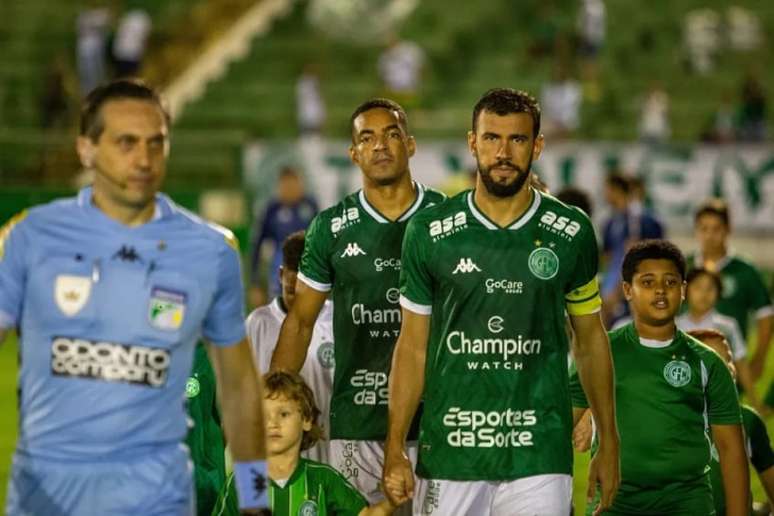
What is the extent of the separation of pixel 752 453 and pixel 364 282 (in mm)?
2113

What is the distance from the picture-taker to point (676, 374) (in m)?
7.84

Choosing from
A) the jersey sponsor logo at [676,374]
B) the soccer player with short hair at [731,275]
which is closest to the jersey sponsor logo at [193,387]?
the jersey sponsor logo at [676,374]

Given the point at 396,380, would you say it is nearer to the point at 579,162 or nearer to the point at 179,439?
the point at 179,439

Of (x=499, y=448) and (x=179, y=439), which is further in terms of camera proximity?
(x=499, y=448)

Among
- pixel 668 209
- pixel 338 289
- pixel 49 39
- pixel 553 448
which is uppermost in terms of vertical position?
pixel 49 39

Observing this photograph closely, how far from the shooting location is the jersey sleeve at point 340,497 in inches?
292

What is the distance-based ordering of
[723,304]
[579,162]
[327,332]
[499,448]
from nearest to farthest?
1. [499,448]
2. [327,332]
3. [723,304]
4. [579,162]

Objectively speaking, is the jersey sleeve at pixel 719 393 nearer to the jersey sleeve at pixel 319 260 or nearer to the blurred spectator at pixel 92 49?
the jersey sleeve at pixel 319 260

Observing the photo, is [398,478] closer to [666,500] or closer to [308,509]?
[308,509]

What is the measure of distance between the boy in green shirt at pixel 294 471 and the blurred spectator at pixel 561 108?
23.9 meters

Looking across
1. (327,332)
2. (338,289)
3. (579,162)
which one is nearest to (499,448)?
(338,289)

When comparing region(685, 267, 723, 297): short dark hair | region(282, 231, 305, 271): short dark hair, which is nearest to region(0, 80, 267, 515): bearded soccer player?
region(282, 231, 305, 271): short dark hair

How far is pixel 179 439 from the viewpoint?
546 centimetres

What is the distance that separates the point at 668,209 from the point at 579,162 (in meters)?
1.76
